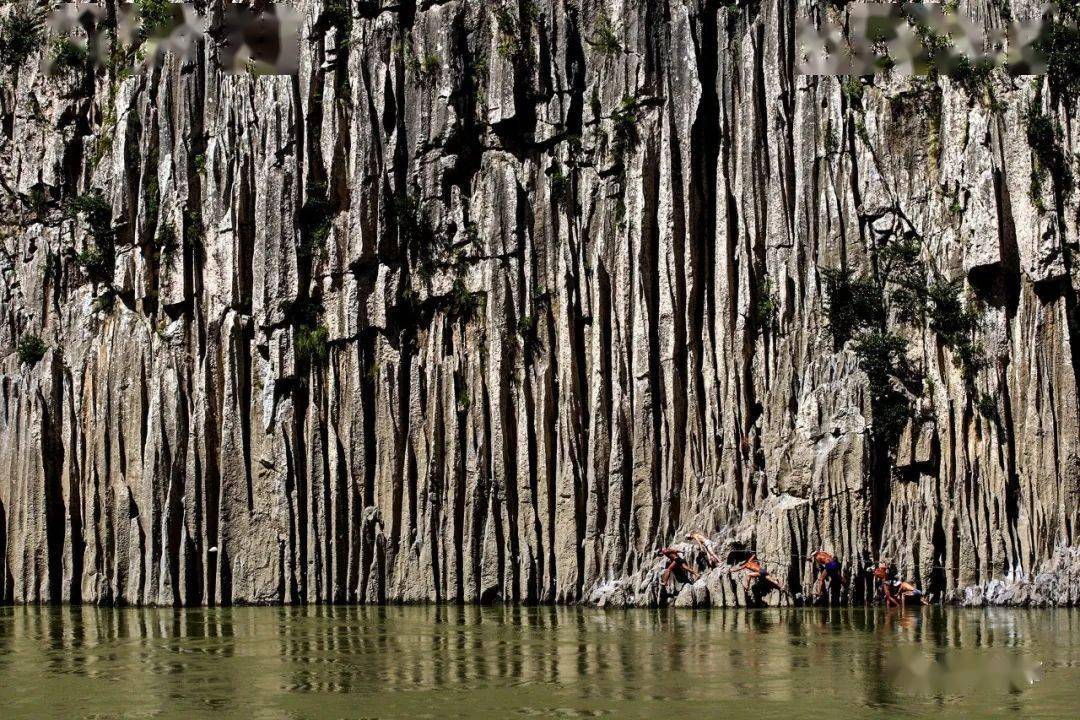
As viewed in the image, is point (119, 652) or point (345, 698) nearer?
point (345, 698)

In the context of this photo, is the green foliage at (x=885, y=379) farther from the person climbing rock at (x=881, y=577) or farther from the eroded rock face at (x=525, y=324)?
the person climbing rock at (x=881, y=577)

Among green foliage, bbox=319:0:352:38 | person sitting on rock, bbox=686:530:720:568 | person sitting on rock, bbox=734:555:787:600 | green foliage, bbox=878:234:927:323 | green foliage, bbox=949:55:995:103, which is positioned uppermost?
green foliage, bbox=319:0:352:38

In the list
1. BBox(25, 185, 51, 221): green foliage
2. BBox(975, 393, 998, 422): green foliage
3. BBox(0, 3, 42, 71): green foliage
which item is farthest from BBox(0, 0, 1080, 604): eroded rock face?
BBox(0, 3, 42, 71): green foliage

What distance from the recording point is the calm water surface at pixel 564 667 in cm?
1989

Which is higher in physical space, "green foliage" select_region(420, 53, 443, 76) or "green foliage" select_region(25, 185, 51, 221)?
"green foliage" select_region(420, 53, 443, 76)

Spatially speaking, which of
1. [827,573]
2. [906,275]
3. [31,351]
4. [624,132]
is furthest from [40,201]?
[827,573]

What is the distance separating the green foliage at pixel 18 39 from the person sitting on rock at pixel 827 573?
33.2 meters

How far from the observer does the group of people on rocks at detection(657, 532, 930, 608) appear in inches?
1484

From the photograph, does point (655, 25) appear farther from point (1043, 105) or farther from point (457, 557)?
point (457, 557)

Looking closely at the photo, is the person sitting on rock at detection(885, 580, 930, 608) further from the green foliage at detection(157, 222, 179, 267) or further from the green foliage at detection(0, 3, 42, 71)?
the green foliage at detection(0, 3, 42, 71)

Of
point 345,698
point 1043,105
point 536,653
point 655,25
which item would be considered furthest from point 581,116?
point 345,698

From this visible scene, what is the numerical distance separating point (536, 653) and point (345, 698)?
6.30 metres

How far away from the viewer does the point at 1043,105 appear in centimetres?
4150

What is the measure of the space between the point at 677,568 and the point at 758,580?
7.54 feet
